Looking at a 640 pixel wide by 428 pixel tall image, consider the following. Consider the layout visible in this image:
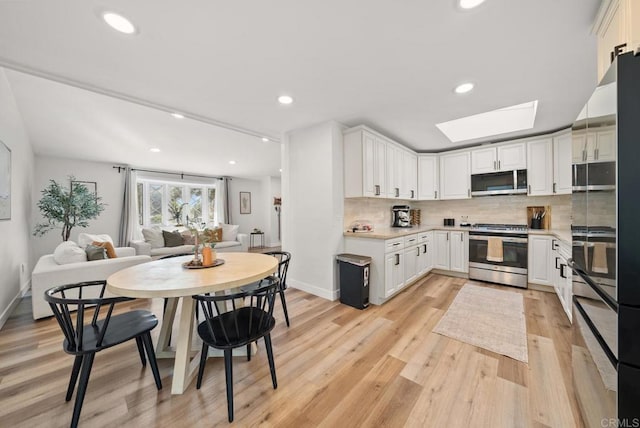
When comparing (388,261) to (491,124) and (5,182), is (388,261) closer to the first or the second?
(491,124)

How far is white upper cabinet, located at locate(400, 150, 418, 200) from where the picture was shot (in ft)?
14.0

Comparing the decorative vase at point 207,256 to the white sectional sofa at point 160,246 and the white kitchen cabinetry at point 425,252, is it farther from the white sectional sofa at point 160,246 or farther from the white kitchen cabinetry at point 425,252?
the white sectional sofa at point 160,246

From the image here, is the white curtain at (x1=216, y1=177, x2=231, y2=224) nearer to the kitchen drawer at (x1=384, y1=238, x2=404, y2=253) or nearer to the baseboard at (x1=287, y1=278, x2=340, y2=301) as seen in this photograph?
the baseboard at (x1=287, y1=278, x2=340, y2=301)

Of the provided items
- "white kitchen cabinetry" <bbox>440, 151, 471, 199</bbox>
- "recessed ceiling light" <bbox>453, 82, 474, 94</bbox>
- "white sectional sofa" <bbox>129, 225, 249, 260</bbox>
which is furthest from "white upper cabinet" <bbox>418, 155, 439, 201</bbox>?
"white sectional sofa" <bbox>129, 225, 249, 260</bbox>

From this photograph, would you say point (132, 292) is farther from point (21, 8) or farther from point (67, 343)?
point (21, 8)

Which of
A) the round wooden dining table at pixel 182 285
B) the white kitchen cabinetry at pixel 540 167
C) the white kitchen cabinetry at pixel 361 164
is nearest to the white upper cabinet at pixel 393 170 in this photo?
the white kitchen cabinetry at pixel 361 164

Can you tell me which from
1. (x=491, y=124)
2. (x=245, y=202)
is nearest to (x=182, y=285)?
(x=491, y=124)

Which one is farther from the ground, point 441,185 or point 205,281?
point 441,185

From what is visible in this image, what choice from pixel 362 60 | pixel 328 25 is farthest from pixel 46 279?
pixel 362 60

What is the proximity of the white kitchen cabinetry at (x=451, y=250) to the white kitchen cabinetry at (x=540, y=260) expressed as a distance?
32.9 inches

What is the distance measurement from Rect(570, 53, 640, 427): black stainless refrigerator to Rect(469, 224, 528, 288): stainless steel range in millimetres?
2760

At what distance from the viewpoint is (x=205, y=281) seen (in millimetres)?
1592

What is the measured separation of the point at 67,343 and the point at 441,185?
5.33 meters

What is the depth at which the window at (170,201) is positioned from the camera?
21.0ft
